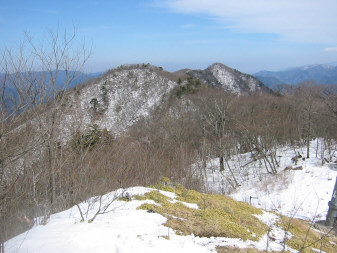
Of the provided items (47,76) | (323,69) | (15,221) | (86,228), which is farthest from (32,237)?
(323,69)

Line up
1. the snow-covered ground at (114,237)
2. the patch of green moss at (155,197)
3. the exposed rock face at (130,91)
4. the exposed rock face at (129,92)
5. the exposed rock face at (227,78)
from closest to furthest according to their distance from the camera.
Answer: the snow-covered ground at (114,237)
the patch of green moss at (155,197)
the exposed rock face at (130,91)
the exposed rock face at (129,92)
the exposed rock face at (227,78)

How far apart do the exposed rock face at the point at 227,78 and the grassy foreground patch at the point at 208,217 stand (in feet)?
150

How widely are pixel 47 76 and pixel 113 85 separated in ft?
121

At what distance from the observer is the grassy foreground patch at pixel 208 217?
377 centimetres

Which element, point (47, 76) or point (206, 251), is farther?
point (47, 76)

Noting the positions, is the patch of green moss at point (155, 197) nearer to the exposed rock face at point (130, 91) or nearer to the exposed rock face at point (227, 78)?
the exposed rock face at point (130, 91)

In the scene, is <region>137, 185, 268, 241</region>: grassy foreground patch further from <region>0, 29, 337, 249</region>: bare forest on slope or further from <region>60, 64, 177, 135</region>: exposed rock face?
<region>60, 64, 177, 135</region>: exposed rock face

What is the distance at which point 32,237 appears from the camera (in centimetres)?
323

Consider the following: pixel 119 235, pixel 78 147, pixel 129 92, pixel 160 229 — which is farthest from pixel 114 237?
pixel 129 92

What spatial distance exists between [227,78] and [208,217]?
50453mm

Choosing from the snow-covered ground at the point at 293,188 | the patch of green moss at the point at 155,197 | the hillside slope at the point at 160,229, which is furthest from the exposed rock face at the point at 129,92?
the hillside slope at the point at 160,229

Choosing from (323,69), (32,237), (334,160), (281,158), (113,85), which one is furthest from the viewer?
(323,69)

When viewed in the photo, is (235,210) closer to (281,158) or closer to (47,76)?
(47,76)

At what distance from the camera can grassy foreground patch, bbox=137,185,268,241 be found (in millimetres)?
3770
